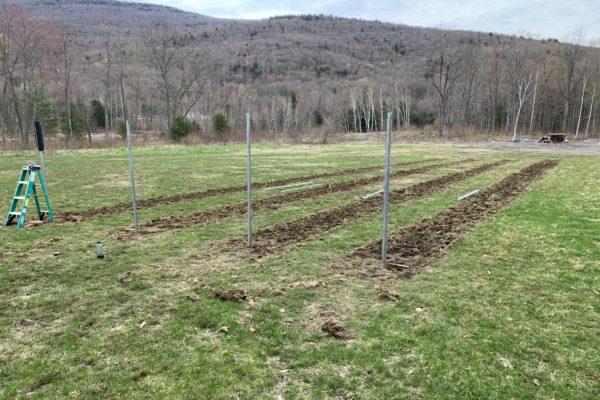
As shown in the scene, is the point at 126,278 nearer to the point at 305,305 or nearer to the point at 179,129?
the point at 305,305

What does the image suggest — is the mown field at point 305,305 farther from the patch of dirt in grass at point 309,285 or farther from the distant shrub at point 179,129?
the distant shrub at point 179,129

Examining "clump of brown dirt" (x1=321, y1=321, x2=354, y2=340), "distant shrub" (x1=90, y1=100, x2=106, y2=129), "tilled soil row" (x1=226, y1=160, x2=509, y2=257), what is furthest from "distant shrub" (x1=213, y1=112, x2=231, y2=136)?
"clump of brown dirt" (x1=321, y1=321, x2=354, y2=340)

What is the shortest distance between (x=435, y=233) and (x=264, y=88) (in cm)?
10550

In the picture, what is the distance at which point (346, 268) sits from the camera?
613 centimetres

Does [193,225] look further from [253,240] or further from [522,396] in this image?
[522,396]

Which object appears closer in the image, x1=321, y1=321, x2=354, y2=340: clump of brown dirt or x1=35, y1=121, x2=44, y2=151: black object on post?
x1=321, y1=321, x2=354, y2=340: clump of brown dirt

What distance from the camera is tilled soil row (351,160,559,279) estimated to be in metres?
6.51

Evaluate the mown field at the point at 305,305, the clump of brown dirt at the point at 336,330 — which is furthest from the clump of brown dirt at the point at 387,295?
the clump of brown dirt at the point at 336,330

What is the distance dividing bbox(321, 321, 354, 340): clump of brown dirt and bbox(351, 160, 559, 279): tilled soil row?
188 cm

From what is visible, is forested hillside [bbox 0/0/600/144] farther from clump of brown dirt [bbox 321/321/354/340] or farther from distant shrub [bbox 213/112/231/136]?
clump of brown dirt [bbox 321/321/354/340]

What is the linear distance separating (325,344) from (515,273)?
3489 mm

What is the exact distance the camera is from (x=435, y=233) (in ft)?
26.3

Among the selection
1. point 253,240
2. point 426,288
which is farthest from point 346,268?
point 253,240

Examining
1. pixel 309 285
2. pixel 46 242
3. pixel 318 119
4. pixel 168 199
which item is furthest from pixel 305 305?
pixel 318 119
